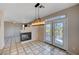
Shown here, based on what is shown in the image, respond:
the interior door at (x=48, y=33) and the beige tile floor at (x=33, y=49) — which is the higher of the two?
the interior door at (x=48, y=33)

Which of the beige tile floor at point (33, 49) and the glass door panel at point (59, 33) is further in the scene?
the glass door panel at point (59, 33)

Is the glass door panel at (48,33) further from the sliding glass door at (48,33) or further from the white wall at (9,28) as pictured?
the white wall at (9,28)

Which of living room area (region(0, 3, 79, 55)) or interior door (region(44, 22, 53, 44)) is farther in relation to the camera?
interior door (region(44, 22, 53, 44))

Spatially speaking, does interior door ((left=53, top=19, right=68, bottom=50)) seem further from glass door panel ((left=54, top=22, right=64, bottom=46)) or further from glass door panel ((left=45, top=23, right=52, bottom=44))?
glass door panel ((left=45, top=23, right=52, bottom=44))

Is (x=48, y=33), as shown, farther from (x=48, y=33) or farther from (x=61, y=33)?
(x=61, y=33)

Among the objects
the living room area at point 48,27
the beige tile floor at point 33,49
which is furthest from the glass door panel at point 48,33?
the beige tile floor at point 33,49

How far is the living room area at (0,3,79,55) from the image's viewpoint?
3795 mm

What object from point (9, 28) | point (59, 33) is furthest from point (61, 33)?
point (9, 28)

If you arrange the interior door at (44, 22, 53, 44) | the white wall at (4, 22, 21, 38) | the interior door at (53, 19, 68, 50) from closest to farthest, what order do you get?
the white wall at (4, 22, 21, 38) → the interior door at (53, 19, 68, 50) → the interior door at (44, 22, 53, 44)

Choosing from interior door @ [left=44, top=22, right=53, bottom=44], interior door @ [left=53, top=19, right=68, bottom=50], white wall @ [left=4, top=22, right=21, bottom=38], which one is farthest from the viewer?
interior door @ [left=44, top=22, right=53, bottom=44]

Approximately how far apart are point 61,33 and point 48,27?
74cm

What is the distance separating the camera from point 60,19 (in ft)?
13.3

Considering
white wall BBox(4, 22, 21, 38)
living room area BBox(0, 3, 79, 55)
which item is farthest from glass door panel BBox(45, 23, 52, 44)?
white wall BBox(4, 22, 21, 38)

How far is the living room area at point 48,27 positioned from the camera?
12.5 feet
